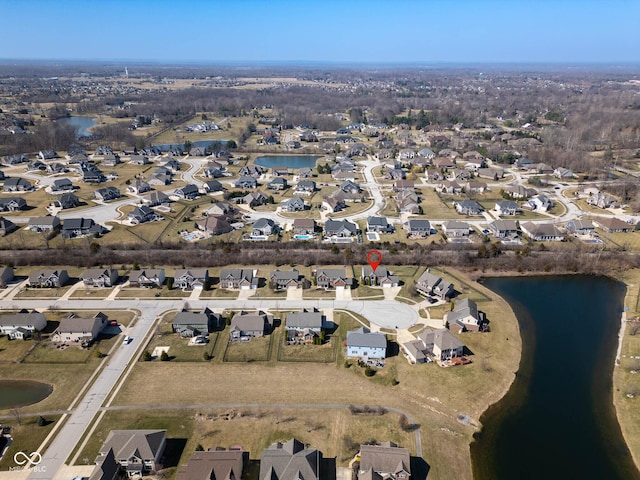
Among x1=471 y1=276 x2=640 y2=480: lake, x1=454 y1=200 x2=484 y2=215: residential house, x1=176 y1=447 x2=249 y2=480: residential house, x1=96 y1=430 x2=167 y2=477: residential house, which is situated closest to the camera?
x1=176 y1=447 x2=249 y2=480: residential house

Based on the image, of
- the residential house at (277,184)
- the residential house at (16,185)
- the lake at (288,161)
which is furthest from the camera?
the lake at (288,161)

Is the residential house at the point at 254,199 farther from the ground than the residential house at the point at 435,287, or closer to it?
farther from the ground

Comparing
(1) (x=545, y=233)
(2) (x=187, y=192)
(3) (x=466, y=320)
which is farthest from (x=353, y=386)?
(2) (x=187, y=192)

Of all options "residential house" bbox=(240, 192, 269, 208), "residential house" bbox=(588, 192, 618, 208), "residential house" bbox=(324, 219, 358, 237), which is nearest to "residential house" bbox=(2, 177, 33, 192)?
"residential house" bbox=(240, 192, 269, 208)

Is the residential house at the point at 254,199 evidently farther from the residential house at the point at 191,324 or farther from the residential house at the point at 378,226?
the residential house at the point at 191,324

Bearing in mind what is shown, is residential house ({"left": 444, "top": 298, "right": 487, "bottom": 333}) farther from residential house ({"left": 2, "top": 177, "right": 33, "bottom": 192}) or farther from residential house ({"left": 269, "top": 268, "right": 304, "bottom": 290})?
residential house ({"left": 2, "top": 177, "right": 33, "bottom": 192})

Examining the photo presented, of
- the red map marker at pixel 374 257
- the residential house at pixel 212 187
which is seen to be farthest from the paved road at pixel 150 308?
the residential house at pixel 212 187

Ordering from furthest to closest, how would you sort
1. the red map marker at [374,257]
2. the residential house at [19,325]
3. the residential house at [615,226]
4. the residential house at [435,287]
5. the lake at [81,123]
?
the lake at [81,123] < the residential house at [615,226] < the red map marker at [374,257] < the residential house at [435,287] < the residential house at [19,325]

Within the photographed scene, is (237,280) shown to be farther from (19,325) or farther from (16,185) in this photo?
(16,185)
